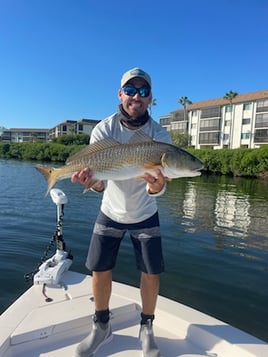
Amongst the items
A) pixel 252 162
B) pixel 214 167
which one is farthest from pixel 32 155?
pixel 252 162

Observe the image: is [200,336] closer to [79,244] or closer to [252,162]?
[79,244]

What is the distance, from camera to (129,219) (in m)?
3.21

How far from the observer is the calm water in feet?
19.9

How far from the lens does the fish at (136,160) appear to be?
2.93 m

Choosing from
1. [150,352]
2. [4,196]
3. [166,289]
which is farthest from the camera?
[4,196]

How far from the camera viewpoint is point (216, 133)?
75062 mm

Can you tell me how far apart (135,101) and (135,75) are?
26cm

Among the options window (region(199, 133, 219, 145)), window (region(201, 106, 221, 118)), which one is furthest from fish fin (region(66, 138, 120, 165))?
window (region(201, 106, 221, 118))

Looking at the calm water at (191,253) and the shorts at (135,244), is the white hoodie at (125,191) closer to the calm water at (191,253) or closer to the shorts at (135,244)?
the shorts at (135,244)

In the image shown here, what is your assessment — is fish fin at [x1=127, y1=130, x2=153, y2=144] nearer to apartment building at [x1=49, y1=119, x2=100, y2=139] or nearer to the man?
the man

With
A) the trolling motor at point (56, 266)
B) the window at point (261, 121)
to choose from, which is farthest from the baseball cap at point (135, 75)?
the window at point (261, 121)

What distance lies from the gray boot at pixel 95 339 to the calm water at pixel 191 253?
9.80ft

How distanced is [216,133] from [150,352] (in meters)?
75.7

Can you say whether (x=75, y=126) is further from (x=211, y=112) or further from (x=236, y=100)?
(x=236, y=100)
